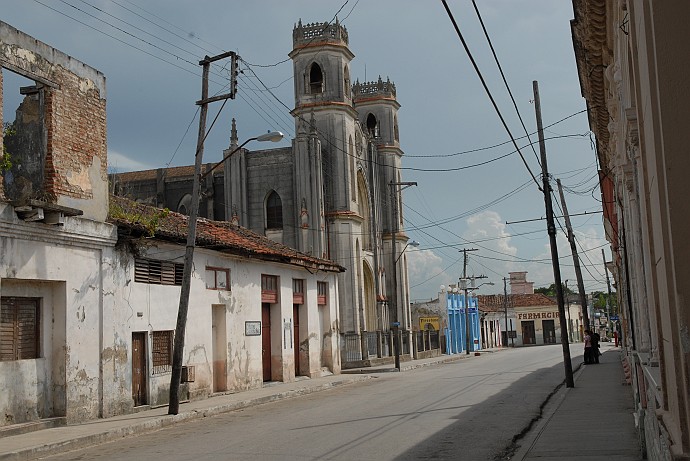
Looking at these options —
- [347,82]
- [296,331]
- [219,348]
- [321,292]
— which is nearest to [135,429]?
[219,348]

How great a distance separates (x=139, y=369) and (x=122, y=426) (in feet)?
12.8

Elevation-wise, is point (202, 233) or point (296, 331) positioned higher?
point (202, 233)

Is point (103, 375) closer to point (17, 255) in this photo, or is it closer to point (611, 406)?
point (17, 255)

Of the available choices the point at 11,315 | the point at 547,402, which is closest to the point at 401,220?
the point at 547,402

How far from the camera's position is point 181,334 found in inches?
682

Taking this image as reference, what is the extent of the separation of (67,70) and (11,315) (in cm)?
537

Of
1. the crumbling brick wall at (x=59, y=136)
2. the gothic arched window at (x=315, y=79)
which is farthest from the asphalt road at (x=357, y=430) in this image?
the gothic arched window at (x=315, y=79)

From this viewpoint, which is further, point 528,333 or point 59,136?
point 528,333

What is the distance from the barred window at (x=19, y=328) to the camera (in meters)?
14.6

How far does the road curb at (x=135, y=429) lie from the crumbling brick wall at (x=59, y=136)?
4.69m

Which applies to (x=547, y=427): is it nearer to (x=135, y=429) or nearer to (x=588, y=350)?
(x=135, y=429)

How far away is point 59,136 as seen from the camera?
53.4ft

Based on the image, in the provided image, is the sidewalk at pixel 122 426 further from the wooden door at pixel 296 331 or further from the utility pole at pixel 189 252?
the wooden door at pixel 296 331

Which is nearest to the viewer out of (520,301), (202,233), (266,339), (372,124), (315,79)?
(202,233)
